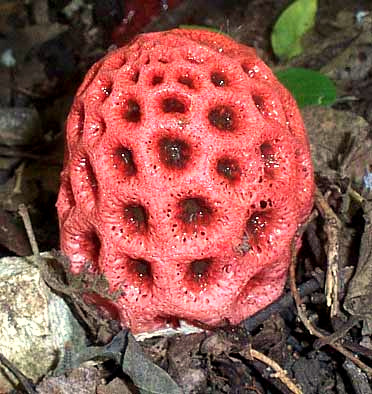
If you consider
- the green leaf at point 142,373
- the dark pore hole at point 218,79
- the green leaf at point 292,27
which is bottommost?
the green leaf at point 142,373

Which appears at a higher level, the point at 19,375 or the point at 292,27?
the point at 292,27

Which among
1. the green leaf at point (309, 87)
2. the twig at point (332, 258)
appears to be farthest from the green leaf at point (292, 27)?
the twig at point (332, 258)

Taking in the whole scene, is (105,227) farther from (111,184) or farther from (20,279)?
(20,279)

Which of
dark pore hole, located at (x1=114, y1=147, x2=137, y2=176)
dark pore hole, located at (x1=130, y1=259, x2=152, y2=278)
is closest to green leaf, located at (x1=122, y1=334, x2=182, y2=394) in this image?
dark pore hole, located at (x1=130, y1=259, x2=152, y2=278)

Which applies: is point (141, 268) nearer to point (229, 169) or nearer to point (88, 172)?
point (88, 172)

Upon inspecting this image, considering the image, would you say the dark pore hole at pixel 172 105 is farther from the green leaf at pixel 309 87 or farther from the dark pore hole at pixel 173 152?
the green leaf at pixel 309 87

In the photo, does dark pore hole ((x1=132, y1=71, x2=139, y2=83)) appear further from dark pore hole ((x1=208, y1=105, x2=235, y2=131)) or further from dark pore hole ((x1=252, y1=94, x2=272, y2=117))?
dark pore hole ((x1=252, y1=94, x2=272, y2=117))

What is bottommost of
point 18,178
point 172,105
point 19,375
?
point 18,178

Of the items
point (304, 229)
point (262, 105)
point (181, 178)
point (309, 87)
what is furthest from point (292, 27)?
point (181, 178)
